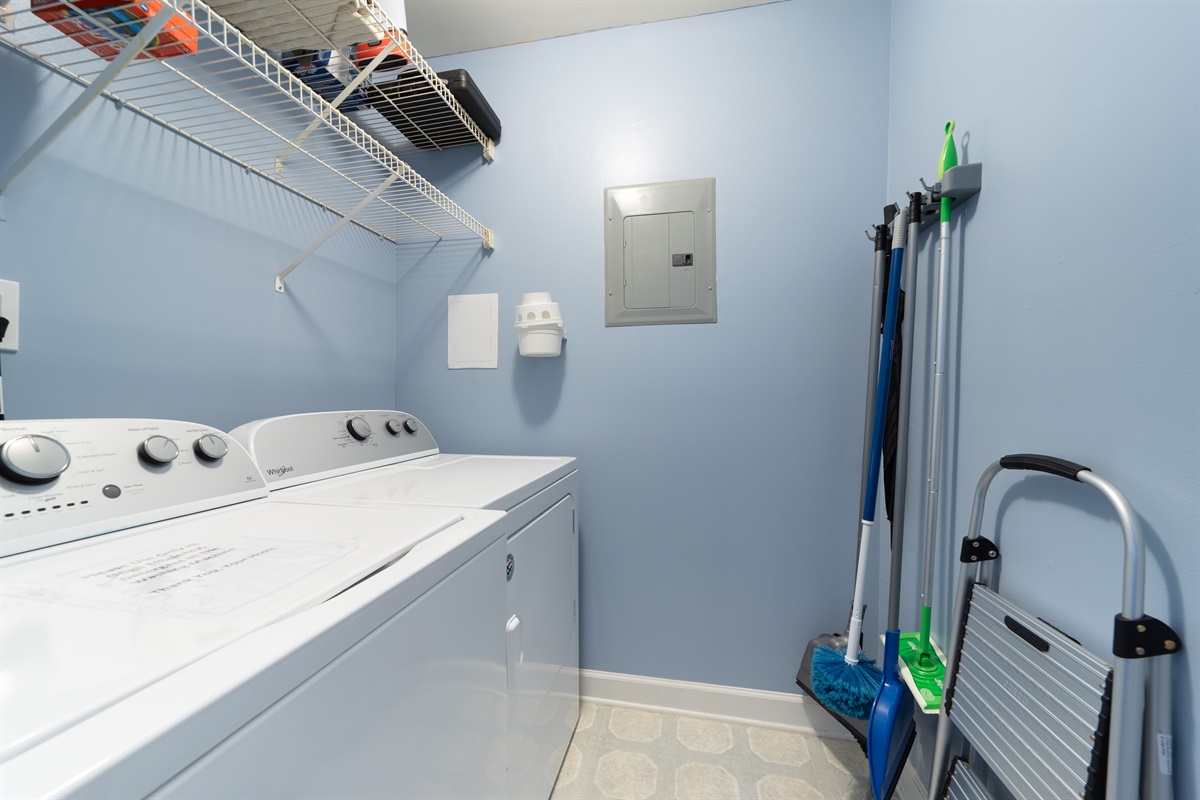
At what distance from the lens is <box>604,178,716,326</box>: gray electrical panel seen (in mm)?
1662

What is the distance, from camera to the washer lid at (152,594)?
34 cm

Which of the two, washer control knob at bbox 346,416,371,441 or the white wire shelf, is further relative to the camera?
washer control knob at bbox 346,416,371,441

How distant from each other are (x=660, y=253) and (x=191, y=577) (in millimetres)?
1537

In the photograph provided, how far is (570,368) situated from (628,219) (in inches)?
23.3

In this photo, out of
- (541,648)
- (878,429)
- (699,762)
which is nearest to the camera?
(541,648)

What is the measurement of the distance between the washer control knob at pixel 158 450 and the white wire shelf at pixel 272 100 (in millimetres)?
507

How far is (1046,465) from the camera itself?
74 cm

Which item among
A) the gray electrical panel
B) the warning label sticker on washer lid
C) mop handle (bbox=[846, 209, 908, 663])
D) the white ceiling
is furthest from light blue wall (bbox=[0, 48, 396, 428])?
mop handle (bbox=[846, 209, 908, 663])

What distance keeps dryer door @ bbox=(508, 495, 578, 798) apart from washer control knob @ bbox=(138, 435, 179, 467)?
64cm

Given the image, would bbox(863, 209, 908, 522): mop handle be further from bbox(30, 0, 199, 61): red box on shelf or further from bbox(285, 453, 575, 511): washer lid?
bbox(30, 0, 199, 61): red box on shelf

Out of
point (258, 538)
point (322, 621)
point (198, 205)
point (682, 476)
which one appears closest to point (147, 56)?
point (198, 205)

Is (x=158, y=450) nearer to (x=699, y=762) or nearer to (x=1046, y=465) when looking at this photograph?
(x=1046, y=465)

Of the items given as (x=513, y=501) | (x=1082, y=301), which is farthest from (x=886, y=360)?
(x=513, y=501)

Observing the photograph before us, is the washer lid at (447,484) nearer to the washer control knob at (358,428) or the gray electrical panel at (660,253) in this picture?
the washer control knob at (358,428)
